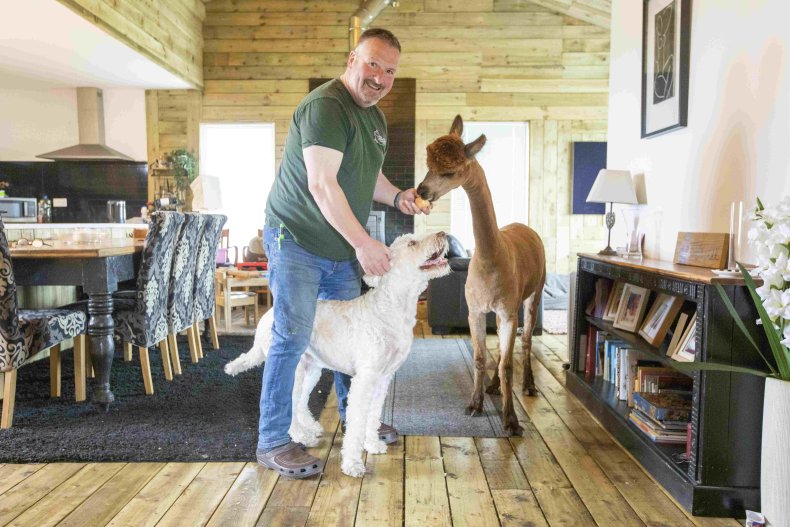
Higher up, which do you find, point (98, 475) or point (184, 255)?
point (184, 255)

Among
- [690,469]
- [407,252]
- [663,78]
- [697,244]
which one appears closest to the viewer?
[690,469]

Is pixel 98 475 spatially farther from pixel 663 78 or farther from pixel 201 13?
pixel 201 13

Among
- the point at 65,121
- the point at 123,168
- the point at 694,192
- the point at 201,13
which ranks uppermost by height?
the point at 201,13

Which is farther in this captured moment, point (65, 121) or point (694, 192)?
point (65, 121)

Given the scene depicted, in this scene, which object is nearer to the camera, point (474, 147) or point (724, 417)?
point (724, 417)

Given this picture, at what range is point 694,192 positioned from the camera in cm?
299

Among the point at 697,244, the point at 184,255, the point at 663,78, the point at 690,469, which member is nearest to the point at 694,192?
the point at 697,244

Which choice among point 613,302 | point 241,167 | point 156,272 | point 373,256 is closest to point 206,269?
point 156,272

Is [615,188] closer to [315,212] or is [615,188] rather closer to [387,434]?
[387,434]

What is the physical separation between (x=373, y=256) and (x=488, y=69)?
6.73 meters

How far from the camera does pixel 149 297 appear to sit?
10.7 ft

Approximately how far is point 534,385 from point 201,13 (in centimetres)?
692

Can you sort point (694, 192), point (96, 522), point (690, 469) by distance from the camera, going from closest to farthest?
point (96, 522)
point (690, 469)
point (694, 192)

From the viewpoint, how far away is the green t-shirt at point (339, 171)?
2055 millimetres
